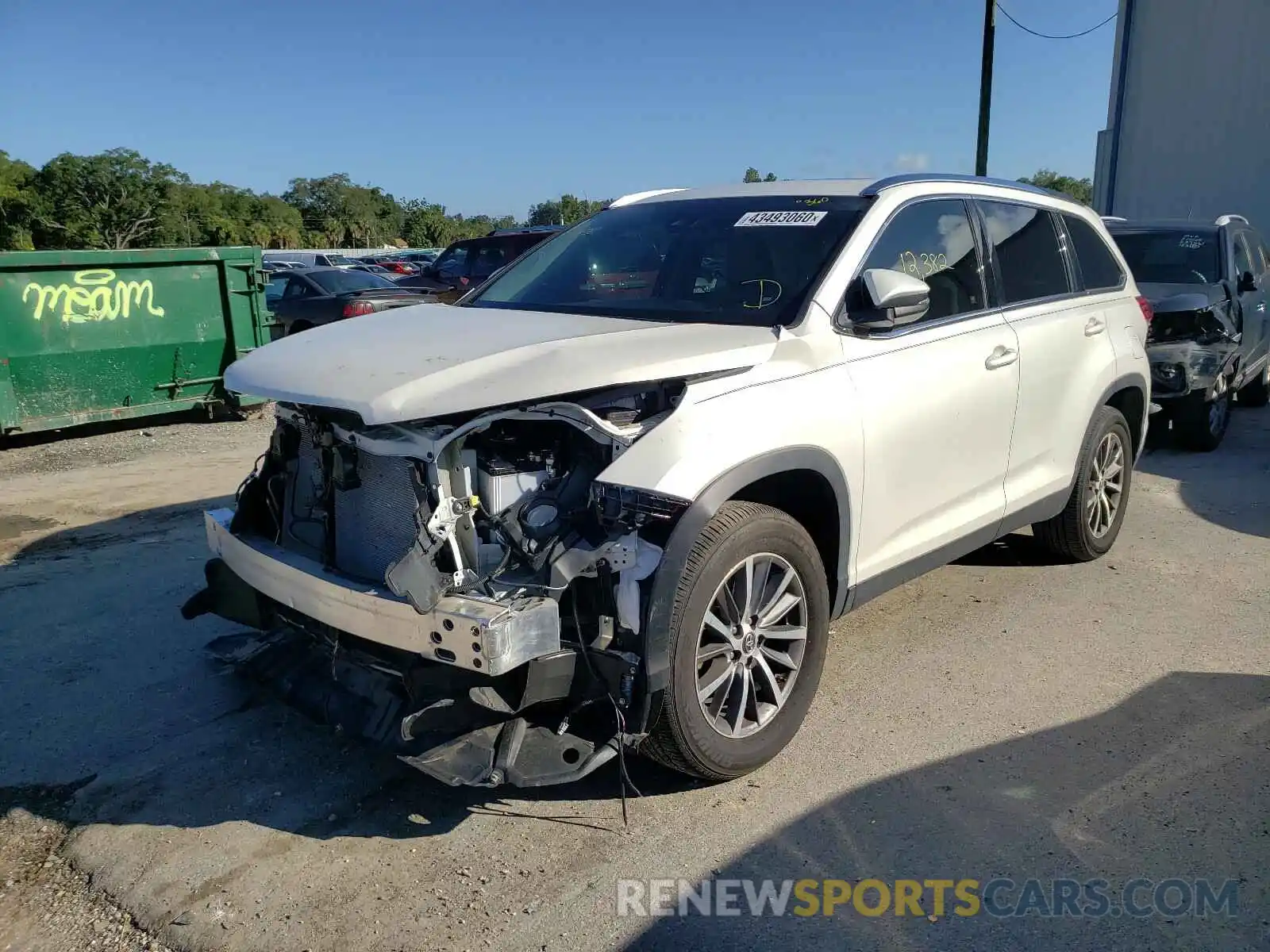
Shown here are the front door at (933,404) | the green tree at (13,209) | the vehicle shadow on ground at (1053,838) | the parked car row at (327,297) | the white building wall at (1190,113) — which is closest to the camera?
the vehicle shadow on ground at (1053,838)

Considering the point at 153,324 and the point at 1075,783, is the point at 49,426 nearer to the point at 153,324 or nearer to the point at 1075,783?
the point at 153,324

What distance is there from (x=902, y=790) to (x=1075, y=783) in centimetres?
59

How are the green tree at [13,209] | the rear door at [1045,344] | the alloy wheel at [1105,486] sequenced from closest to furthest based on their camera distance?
the rear door at [1045,344] → the alloy wheel at [1105,486] → the green tree at [13,209]

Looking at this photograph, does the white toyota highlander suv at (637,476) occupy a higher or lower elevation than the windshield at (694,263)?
lower

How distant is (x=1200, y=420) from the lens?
812 cm

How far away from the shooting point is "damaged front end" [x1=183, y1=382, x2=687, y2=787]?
9.30 ft

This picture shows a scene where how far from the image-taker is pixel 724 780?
3.33 meters

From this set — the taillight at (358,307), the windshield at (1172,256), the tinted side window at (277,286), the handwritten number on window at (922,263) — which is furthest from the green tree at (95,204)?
the handwritten number on window at (922,263)

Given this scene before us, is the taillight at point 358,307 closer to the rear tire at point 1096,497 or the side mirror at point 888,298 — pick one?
the rear tire at point 1096,497

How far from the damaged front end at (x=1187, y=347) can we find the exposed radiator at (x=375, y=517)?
6.79 meters

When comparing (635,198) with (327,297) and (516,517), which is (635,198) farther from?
(327,297)

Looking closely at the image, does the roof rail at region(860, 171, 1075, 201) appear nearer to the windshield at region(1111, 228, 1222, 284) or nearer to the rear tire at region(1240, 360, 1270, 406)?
the windshield at region(1111, 228, 1222, 284)

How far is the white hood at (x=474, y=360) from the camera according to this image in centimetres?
284

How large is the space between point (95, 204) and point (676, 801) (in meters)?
57.2
